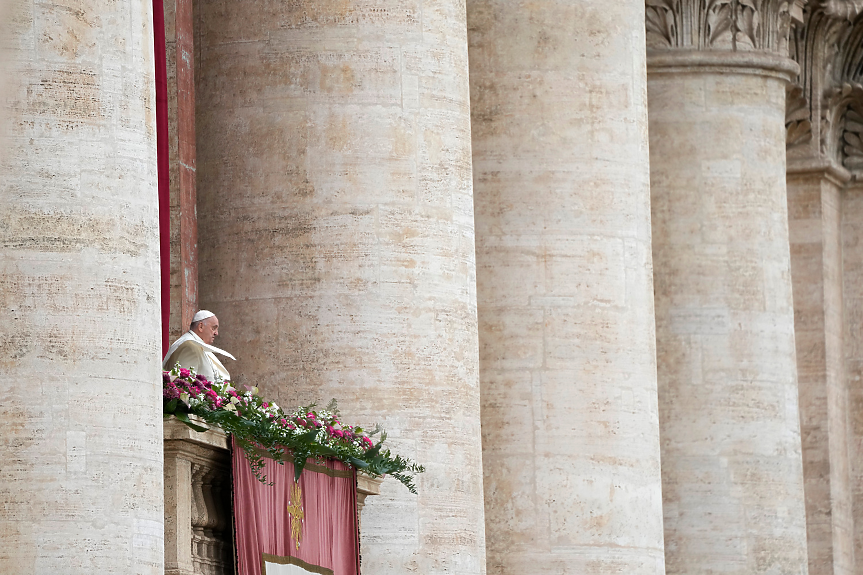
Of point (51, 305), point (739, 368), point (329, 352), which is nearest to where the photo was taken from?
point (51, 305)

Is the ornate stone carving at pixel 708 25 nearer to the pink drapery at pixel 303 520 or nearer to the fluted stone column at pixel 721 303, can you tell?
the fluted stone column at pixel 721 303

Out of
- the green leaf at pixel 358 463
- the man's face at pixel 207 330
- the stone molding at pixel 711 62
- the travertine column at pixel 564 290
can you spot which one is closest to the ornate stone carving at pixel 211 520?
the man's face at pixel 207 330

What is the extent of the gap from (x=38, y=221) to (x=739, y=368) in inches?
597

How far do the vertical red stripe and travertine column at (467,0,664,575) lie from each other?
14.2 ft

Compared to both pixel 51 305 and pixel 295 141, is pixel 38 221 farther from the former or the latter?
pixel 295 141

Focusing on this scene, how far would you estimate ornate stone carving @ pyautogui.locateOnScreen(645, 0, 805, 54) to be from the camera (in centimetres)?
2578

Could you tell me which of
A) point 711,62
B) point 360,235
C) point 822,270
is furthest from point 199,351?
point 822,270

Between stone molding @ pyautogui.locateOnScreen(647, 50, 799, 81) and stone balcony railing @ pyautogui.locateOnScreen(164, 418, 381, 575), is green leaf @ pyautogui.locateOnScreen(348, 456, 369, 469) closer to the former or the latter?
stone balcony railing @ pyautogui.locateOnScreen(164, 418, 381, 575)

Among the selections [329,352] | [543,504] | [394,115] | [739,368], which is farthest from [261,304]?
[739,368]

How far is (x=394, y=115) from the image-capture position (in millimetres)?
16281

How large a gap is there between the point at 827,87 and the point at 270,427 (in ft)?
61.7

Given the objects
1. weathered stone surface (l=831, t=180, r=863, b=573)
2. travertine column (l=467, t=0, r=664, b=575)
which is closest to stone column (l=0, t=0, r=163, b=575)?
travertine column (l=467, t=0, r=664, b=575)

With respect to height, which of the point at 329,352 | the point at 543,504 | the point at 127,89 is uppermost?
the point at 127,89

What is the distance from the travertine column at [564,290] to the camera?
63.5 ft
